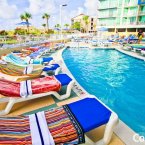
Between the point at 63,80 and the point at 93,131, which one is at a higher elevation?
the point at 63,80

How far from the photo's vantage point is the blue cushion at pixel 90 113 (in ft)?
6.30

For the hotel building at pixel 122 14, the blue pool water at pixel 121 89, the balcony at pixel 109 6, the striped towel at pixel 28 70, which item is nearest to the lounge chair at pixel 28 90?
the striped towel at pixel 28 70

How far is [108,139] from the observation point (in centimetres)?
207

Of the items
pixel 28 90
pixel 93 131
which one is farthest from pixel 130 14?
pixel 93 131

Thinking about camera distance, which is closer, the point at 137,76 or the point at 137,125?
the point at 137,125

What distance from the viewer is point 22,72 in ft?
15.5

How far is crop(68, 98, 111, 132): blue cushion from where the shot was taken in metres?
1.92

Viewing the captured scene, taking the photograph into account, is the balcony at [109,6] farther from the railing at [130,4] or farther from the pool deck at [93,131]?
the pool deck at [93,131]

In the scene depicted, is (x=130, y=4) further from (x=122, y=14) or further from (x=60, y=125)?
(x=60, y=125)

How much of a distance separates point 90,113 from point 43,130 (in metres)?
0.70

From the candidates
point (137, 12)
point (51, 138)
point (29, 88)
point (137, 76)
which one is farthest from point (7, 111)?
point (137, 12)

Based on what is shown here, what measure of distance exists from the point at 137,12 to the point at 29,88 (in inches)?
1397

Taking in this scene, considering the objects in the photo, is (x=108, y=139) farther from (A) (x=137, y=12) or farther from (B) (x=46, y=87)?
(A) (x=137, y=12)

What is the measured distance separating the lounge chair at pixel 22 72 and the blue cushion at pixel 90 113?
8.30 ft
